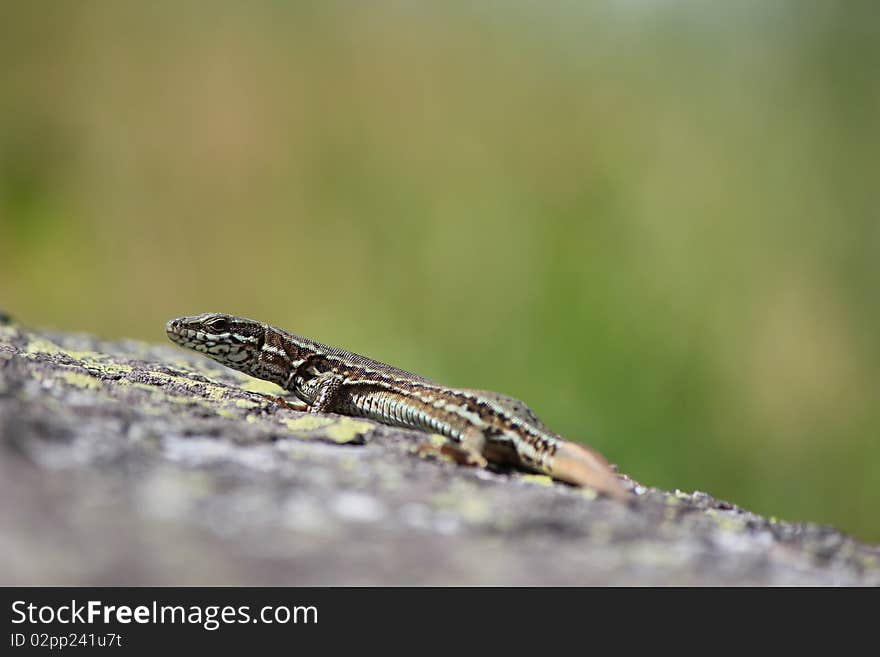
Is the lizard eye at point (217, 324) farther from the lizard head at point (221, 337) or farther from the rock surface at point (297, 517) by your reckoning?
the rock surface at point (297, 517)

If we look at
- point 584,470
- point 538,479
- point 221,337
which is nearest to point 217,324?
point 221,337

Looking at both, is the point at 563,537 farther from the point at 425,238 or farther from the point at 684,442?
the point at 425,238

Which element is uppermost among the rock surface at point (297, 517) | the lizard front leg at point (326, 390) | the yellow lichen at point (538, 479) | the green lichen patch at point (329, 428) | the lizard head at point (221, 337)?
the lizard head at point (221, 337)

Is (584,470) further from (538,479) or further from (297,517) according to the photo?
(297,517)

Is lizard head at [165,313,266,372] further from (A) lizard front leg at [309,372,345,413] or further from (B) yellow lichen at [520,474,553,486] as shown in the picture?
(B) yellow lichen at [520,474,553,486]

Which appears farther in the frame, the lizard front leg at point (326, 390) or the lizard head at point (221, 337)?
the lizard head at point (221, 337)

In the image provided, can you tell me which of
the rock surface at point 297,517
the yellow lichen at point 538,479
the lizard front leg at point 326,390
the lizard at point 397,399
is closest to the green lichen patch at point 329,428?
the rock surface at point 297,517
